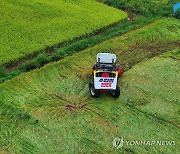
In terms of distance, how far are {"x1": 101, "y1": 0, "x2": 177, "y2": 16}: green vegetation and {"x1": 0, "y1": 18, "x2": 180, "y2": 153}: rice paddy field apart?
509cm

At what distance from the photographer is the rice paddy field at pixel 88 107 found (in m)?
12.8

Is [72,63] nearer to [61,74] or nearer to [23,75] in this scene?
[61,74]

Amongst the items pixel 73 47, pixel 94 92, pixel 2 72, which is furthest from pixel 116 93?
pixel 2 72

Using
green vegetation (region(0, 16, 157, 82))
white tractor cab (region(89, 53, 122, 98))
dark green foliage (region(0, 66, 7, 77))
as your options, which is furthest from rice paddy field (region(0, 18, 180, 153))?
dark green foliage (region(0, 66, 7, 77))

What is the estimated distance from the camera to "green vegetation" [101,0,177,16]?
77.0ft

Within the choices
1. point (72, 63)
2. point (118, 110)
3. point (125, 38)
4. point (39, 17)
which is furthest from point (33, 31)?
point (118, 110)

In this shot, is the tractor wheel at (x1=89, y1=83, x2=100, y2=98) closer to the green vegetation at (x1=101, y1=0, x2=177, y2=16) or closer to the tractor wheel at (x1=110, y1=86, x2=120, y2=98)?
the tractor wheel at (x1=110, y1=86, x2=120, y2=98)

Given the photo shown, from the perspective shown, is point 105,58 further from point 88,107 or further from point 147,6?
point 147,6

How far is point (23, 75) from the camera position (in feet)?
54.1

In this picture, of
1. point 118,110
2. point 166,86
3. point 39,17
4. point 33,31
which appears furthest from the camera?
point 39,17

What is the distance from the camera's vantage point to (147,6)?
24.0m

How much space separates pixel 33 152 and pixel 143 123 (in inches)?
165

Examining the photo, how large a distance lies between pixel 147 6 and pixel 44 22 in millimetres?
7157

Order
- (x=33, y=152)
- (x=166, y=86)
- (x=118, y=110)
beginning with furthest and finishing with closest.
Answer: (x=166, y=86) < (x=118, y=110) < (x=33, y=152)
